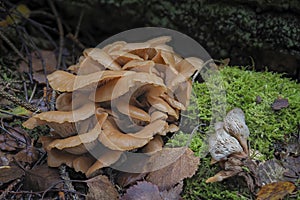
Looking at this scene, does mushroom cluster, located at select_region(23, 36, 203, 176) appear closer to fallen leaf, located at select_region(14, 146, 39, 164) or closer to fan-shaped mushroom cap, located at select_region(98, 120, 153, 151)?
fan-shaped mushroom cap, located at select_region(98, 120, 153, 151)

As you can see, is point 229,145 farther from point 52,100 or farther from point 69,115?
point 52,100

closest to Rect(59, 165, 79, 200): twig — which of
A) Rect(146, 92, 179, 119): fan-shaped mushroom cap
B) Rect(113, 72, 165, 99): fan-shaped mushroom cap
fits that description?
Rect(113, 72, 165, 99): fan-shaped mushroom cap

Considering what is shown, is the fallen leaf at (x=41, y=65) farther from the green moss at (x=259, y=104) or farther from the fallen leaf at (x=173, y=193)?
the fallen leaf at (x=173, y=193)

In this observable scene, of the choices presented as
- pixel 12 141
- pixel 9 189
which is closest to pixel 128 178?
pixel 9 189

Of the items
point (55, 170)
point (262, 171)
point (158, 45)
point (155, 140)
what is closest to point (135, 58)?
point (158, 45)

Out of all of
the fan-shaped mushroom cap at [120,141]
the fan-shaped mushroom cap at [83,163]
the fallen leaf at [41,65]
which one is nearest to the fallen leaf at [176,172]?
the fan-shaped mushroom cap at [120,141]

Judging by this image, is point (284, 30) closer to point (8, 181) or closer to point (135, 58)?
point (135, 58)
